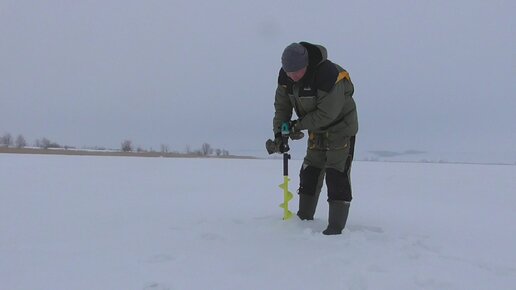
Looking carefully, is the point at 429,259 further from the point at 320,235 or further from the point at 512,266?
the point at 320,235

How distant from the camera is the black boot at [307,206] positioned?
417 cm

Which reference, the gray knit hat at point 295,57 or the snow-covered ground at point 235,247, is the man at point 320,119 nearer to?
the gray knit hat at point 295,57

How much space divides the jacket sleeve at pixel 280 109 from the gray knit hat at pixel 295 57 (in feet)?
2.15

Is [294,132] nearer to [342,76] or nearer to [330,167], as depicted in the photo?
[330,167]

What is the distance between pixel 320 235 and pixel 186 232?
125 cm

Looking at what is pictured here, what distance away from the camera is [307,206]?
13.7ft

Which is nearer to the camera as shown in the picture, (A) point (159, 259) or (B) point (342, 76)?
(A) point (159, 259)

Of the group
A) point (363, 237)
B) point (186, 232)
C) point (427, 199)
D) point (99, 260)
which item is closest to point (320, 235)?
point (363, 237)

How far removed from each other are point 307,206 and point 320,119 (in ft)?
3.51

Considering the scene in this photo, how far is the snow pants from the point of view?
12.4ft

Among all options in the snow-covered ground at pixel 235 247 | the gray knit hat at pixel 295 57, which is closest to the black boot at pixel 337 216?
the snow-covered ground at pixel 235 247

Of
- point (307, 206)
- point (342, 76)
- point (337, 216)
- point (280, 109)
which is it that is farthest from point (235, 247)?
point (342, 76)

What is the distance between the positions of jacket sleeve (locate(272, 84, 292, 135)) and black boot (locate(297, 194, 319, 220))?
793 mm

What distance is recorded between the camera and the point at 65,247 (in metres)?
3.11
